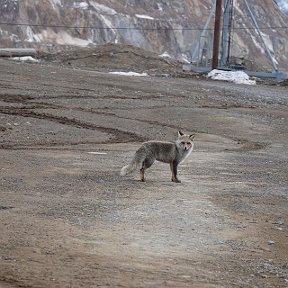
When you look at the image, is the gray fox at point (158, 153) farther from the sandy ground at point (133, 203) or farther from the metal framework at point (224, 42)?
the metal framework at point (224, 42)

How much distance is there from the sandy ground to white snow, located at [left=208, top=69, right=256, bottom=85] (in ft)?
49.8

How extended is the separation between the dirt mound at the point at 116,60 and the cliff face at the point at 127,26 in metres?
21.4

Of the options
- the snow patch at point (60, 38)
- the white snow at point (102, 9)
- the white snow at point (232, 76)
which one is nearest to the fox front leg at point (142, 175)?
the white snow at point (232, 76)

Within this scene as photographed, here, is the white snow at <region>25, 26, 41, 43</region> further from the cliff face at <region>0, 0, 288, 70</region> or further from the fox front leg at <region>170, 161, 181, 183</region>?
the fox front leg at <region>170, 161, 181, 183</region>

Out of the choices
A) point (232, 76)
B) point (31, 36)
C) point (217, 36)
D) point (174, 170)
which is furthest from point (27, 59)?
point (174, 170)

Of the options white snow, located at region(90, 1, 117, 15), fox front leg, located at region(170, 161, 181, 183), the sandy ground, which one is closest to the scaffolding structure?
the sandy ground

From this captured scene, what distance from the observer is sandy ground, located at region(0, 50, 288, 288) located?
795 centimetres

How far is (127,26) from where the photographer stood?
86250 mm

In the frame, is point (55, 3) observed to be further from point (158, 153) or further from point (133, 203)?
point (133, 203)

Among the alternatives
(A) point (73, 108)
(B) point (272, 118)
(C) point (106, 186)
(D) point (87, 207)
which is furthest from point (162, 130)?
(D) point (87, 207)

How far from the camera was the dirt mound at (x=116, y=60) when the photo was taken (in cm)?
4684

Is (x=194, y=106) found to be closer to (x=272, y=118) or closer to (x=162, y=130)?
(x=272, y=118)

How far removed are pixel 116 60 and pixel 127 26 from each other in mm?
38044

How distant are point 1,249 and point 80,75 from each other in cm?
2919
